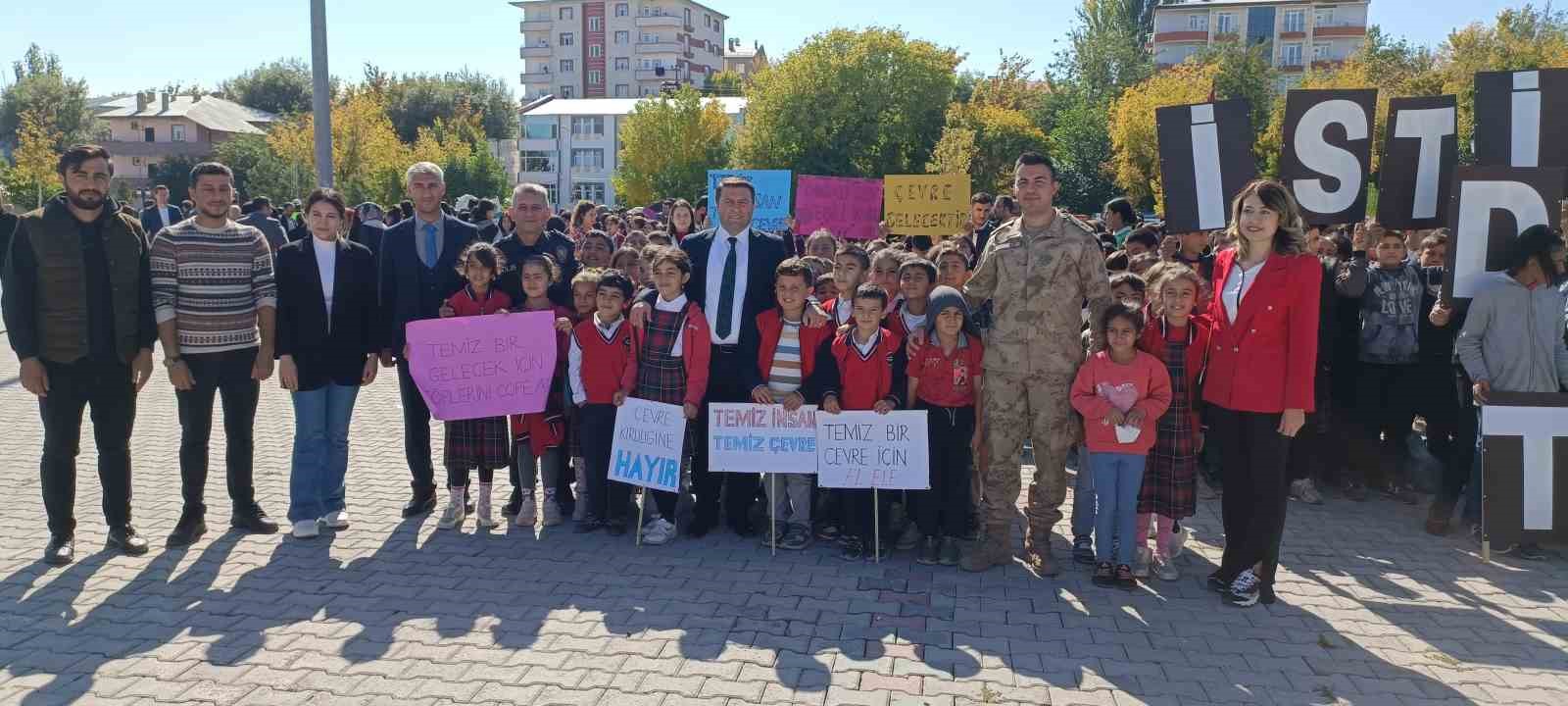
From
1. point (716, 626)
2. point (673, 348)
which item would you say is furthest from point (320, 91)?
point (716, 626)

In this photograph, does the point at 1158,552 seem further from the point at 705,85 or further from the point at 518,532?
the point at 705,85

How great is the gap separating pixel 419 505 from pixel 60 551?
6.53 ft

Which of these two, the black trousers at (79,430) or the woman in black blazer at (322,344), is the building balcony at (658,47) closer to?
the woman in black blazer at (322,344)

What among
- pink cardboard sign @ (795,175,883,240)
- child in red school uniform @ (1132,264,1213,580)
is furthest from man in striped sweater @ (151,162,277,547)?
pink cardboard sign @ (795,175,883,240)

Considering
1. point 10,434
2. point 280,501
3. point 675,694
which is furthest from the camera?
point 10,434

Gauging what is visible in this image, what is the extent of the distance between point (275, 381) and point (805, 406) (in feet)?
30.1

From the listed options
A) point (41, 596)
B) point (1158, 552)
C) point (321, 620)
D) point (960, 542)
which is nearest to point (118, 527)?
point (41, 596)

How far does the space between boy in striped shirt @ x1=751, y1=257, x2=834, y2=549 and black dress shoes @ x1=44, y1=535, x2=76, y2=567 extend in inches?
157

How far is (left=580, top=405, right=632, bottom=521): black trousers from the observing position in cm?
640

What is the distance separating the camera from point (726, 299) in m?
6.24

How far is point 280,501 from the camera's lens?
706 cm

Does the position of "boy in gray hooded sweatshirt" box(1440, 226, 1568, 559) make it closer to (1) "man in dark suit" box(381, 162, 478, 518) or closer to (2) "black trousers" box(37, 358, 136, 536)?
(1) "man in dark suit" box(381, 162, 478, 518)

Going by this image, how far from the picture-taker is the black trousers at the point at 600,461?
21.0 feet

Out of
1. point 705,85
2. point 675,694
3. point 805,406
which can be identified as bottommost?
point 675,694
